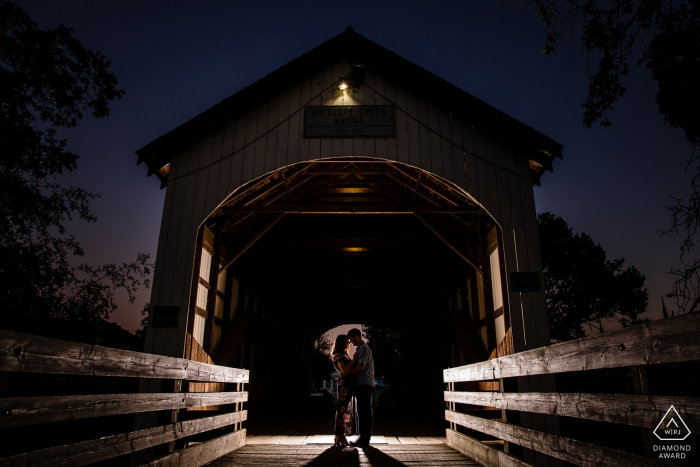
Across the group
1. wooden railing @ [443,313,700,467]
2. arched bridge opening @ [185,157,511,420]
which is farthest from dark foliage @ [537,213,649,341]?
wooden railing @ [443,313,700,467]

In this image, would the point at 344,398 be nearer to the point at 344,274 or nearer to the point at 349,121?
the point at 349,121

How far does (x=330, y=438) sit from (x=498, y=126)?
5226mm

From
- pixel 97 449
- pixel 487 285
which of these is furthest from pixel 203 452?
pixel 487 285

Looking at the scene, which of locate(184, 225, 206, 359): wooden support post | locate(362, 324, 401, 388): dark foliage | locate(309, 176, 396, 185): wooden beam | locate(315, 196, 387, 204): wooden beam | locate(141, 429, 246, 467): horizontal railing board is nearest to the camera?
locate(141, 429, 246, 467): horizontal railing board

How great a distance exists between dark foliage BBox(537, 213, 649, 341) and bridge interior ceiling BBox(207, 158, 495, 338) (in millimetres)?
12524

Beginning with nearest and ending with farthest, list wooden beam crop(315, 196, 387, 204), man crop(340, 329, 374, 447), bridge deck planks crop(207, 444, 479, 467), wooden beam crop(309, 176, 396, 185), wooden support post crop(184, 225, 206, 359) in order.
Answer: bridge deck planks crop(207, 444, 479, 467)
man crop(340, 329, 374, 447)
wooden support post crop(184, 225, 206, 359)
wooden beam crop(309, 176, 396, 185)
wooden beam crop(315, 196, 387, 204)

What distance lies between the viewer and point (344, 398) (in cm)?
577

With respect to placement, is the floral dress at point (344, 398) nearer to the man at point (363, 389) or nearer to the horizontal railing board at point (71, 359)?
the man at point (363, 389)

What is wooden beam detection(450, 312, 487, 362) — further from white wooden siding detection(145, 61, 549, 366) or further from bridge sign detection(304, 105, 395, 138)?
bridge sign detection(304, 105, 395, 138)

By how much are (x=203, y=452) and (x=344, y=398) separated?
213 cm

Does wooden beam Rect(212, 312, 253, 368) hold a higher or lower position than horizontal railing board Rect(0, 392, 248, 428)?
higher

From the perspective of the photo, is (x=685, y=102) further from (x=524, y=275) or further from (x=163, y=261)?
(x=163, y=261)

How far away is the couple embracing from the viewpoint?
18.3 feet

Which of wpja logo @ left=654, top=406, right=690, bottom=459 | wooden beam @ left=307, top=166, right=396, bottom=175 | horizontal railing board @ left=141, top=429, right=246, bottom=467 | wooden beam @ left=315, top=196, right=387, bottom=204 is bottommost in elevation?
horizontal railing board @ left=141, top=429, right=246, bottom=467
